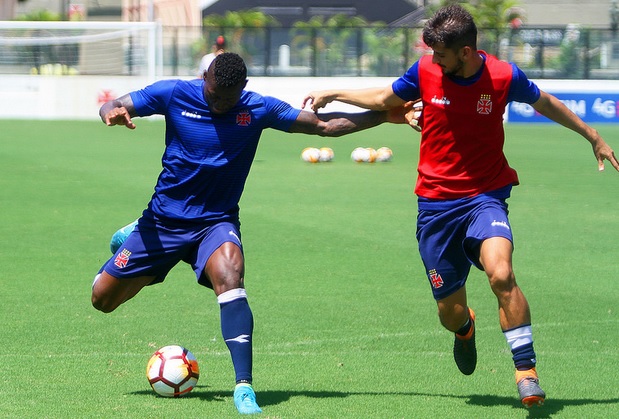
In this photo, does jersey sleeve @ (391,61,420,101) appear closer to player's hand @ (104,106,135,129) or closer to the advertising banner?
player's hand @ (104,106,135,129)

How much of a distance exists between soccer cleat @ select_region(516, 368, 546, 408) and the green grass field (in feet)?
0.95

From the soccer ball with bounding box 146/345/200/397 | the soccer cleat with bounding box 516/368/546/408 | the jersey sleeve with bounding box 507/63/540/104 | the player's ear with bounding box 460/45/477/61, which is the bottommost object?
the soccer ball with bounding box 146/345/200/397

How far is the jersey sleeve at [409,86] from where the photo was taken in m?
6.61

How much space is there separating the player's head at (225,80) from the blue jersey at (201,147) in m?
0.15

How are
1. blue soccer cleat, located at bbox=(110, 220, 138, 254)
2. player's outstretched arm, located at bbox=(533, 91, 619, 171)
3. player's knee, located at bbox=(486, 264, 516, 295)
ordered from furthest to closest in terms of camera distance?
1. blue soccer cleat, located at bbox=(110, 220, 138, 254)
2. player's outstretched arm, located at bbox=(533, 91, 619, 171)
3. player's knee, located at bbox=(486, 264, 516, 295)

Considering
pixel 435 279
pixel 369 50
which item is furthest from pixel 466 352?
pixel 369 50

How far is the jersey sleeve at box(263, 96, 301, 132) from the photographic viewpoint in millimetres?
6766

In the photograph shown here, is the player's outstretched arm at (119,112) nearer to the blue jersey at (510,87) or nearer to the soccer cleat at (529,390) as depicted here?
the blue jersey at (510,87)

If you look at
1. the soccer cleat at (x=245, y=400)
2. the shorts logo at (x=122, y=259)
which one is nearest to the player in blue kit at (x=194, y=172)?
the shorts logo at (x=122, y=259)

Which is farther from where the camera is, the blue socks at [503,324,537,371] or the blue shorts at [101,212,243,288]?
the blue shorts at [101,212,243,288]

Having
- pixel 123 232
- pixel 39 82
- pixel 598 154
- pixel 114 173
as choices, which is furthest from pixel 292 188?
pixel 39 82

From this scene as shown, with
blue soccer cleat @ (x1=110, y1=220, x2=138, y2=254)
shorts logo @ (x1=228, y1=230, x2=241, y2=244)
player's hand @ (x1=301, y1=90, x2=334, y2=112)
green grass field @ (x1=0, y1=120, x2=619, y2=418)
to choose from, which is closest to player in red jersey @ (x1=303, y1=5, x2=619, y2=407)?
player's hand @ (x1=301, y1=90, x2=334, y2=112)

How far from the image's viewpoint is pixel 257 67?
1361 inches

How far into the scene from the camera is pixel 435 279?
6.61 meters
